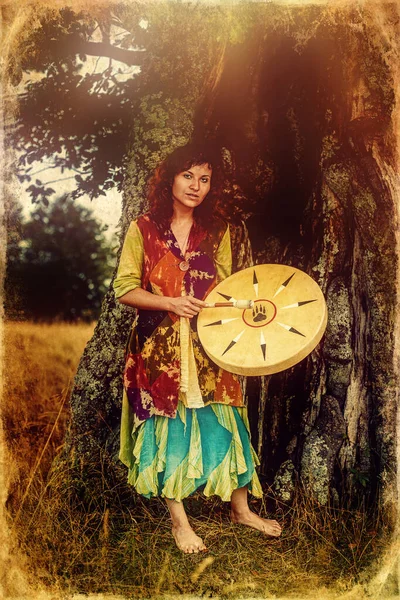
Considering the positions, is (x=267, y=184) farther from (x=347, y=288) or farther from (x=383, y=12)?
(x=383, y=12)

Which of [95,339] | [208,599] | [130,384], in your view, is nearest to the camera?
[208,599]

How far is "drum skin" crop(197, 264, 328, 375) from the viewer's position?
3.38 metres

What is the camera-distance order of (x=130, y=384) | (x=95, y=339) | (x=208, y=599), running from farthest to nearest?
1. (x=95, y=339)
2. (x=130, y=384)
3. (x=208, y=599)

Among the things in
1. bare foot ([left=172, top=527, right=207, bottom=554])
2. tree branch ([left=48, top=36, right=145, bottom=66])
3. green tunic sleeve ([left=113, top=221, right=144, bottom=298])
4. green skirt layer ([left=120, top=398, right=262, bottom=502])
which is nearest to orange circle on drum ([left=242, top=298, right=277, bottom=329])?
green skirt layer ([left=120, top=398, right=262, bottom=502])

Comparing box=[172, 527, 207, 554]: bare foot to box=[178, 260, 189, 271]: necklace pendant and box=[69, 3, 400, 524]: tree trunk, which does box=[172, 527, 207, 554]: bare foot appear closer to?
box=[69, 3, 400, 524]: tree trunk

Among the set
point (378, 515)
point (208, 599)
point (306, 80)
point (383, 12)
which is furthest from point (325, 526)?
point (383, 12)

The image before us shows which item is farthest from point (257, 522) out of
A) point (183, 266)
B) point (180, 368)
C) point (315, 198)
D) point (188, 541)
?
point (315, 198)

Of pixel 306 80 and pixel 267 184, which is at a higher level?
pixel 306 80

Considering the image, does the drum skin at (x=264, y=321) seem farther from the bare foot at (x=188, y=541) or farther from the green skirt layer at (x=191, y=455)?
the bare foot at (x=188, y=541)

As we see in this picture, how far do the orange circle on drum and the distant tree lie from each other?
0.98m

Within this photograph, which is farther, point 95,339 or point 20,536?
point 95,339

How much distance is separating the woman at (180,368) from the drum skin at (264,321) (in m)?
0.14

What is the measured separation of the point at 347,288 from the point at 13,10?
8.78 feet

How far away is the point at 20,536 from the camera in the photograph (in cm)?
370
